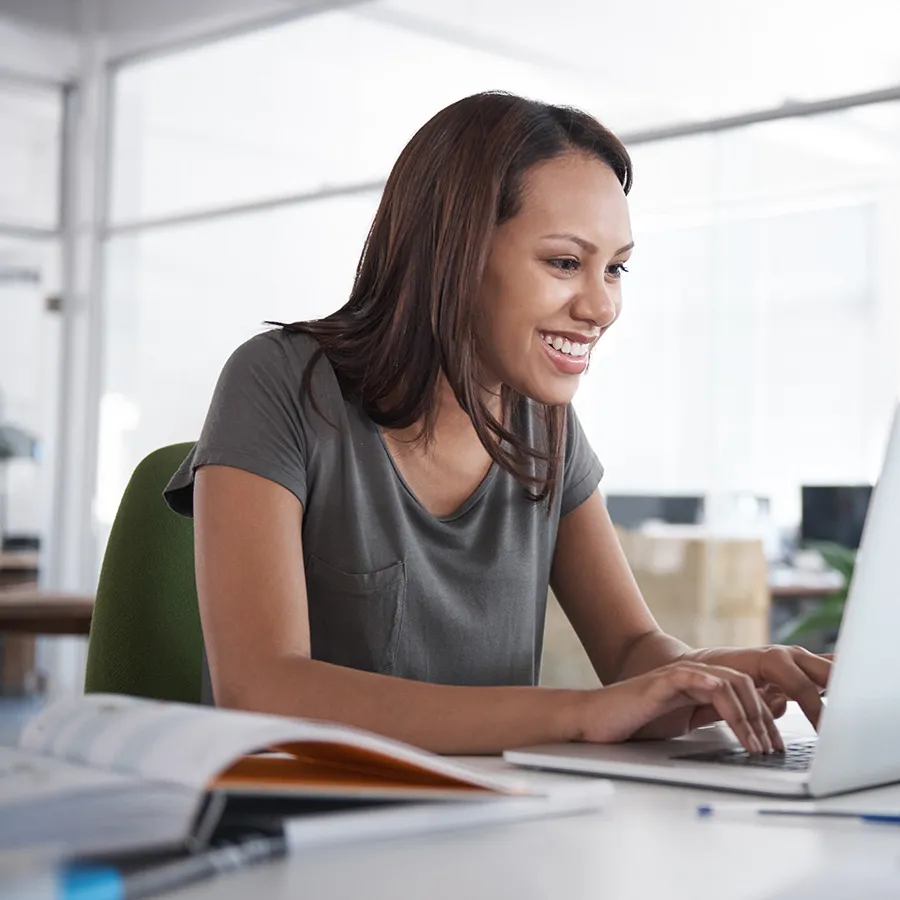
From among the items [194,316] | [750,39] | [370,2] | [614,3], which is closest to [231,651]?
[750,39]

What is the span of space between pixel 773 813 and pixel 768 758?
206 mm

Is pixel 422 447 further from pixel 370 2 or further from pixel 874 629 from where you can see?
pixel 370 2

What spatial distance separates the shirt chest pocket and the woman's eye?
13.6 inches

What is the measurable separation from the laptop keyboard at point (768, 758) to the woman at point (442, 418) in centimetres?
23

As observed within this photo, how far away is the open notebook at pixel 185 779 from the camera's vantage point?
2.01ft

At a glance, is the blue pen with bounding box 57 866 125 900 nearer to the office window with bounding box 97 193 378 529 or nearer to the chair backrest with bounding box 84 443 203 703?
the chair backrest with bounding box 84 443 203 703

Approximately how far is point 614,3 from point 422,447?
3202 mm

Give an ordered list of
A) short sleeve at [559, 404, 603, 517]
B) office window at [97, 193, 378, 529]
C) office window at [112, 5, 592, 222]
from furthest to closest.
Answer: office window at [97, 193, 378, 529], office window at [112, 5, 592, 222], short sleeve at [559, 404, 603, 517]

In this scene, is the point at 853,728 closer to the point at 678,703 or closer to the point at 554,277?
the point at 678,703

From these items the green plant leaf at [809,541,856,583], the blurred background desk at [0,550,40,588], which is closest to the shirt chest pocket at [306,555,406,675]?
the green plant leaf at [809,541,856,583]

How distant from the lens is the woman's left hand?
117cm

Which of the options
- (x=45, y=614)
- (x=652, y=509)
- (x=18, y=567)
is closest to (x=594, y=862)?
(x=45, y=614)

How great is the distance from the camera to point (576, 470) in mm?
1681

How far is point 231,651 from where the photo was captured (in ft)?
3.97
